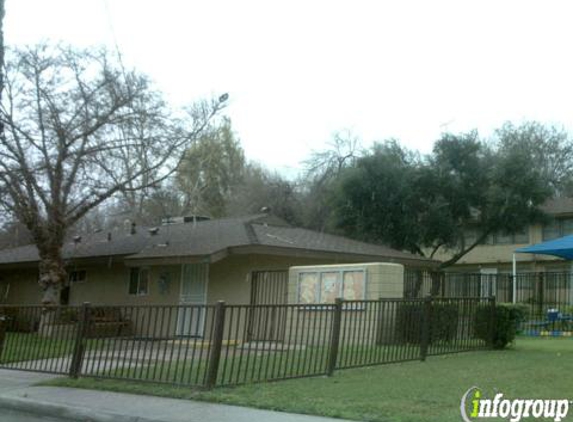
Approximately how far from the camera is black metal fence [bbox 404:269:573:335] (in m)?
18.6

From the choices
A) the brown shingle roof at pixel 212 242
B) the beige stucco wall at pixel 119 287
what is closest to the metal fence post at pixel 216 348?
the brown shingle roof at pixel 212 242

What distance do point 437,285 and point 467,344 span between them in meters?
5.16

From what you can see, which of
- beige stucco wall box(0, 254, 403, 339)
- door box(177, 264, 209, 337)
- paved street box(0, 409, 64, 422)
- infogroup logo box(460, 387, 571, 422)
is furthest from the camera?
door box(177, 264, 209, 337)

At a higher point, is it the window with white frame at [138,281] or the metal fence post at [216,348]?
the window with white frame at [138,281]

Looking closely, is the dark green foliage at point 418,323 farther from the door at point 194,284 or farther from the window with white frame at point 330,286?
the door at point 194,284

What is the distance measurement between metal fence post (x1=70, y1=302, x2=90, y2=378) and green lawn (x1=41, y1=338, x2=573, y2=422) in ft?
0.87

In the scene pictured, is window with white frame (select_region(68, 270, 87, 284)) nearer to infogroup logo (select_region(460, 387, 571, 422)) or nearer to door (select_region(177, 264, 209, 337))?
door (select_region(177, 264, 209, 337))

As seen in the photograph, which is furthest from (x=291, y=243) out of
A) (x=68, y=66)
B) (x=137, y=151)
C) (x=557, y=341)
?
(x=68, y=66)

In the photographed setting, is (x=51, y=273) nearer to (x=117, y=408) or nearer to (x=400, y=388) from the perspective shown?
(x=117, y=408)

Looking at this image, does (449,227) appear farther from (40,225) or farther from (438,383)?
(438,383)

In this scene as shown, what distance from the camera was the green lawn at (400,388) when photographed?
7.93 m

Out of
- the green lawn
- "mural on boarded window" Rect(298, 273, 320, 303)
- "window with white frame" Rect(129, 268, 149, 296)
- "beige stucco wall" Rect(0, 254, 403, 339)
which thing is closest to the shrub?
the green lawn

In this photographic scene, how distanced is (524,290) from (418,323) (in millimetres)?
15828

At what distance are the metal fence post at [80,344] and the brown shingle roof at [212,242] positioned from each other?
7156mm
